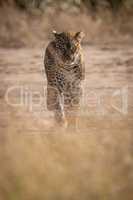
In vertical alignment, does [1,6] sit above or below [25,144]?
above

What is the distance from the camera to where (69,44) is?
785 cm

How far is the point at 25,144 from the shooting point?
5484 millimetres

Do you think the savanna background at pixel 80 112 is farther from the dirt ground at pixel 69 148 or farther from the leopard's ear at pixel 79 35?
the leopard's ear at pixel 79 35

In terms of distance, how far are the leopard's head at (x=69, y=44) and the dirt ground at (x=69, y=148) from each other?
0.68 m

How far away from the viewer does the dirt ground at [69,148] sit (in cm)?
491

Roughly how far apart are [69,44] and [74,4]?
23.6 ft

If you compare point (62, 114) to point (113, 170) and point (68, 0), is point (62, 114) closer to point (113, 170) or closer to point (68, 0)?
point (113, 170)

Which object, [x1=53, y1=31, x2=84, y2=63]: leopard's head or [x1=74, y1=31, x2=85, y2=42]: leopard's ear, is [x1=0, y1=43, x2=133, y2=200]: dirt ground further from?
[x1=74, y1=31, x2=85, y2=42]: leopard's ear

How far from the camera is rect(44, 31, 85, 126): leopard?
791 centimetres

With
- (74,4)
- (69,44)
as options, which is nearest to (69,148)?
(69,44)

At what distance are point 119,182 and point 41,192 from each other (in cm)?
55

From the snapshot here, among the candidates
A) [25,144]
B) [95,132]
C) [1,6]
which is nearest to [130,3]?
[1,6]

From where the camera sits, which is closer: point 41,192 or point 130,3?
point 41,192

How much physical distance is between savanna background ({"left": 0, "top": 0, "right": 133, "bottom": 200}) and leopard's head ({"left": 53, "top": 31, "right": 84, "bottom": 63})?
0.68 metres
